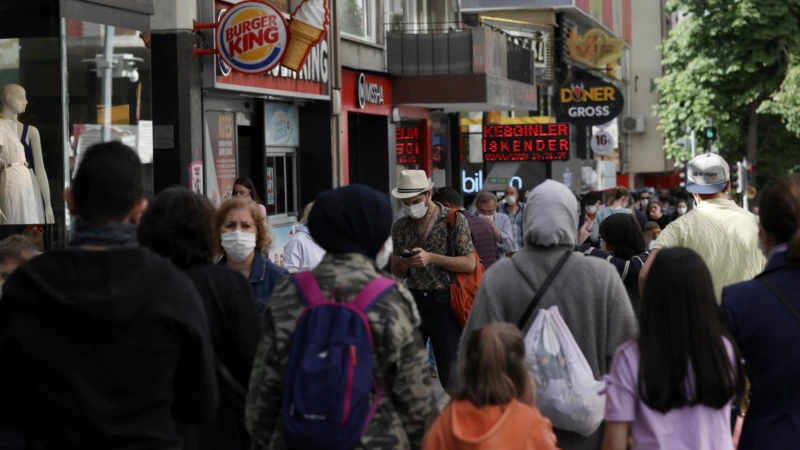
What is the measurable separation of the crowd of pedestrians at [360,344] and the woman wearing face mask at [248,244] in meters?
1.46

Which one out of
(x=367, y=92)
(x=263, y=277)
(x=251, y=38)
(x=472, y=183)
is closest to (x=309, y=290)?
(x=263, y=277)

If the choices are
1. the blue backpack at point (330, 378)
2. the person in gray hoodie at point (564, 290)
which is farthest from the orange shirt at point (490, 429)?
the person in gray hoodie at point (564, 290)

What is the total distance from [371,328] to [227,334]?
833 millimetres

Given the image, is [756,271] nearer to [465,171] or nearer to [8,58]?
[8,58]

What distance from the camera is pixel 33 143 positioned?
10.5m

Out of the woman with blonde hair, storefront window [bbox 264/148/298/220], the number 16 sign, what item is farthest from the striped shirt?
the number 16 sign

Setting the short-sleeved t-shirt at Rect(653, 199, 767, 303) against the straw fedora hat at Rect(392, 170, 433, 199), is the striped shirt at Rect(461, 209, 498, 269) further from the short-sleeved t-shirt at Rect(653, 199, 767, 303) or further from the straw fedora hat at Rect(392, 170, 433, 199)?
the short-sleeved t-shirt at Rect(653, 199, 767, 303)

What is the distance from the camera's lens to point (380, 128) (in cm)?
2198

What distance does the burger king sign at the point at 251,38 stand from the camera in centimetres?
1343

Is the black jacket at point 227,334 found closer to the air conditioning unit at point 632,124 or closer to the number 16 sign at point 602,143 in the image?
the number 16 sign at point 602,143

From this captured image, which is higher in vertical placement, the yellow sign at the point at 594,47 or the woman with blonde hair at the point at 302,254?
the yellow sign at the point at 594,47

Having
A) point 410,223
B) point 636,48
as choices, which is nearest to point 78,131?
point 410,223

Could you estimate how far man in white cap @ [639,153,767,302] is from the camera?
7.11 m

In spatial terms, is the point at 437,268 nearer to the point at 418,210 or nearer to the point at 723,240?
the point at 418,210
